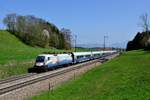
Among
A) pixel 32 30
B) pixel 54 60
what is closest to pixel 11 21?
pixel 32 30

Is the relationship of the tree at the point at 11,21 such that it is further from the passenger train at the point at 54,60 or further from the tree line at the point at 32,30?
the passenger train at the point at 54,60

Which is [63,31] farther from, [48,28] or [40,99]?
[40,99]

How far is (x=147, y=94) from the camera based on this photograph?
18891mm

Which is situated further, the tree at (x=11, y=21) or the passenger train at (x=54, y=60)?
the tree at (x=11, y=21)

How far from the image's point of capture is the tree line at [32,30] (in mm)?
138875

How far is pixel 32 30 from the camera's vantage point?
138 metres

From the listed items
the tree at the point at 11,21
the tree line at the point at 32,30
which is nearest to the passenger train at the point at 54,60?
the tree line at the point at 32,30

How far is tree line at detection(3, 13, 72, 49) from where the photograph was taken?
138875 mm

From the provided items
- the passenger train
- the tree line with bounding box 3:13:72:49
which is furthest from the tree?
the passenger train

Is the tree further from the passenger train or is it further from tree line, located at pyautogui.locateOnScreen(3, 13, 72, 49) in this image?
the passenger train

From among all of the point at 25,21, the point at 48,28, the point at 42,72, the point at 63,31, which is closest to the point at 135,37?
the point at 63,31

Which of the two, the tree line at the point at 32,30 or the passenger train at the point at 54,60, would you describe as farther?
the tree line at the point at 32,30

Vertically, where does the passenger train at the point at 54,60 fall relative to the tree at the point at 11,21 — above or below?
below

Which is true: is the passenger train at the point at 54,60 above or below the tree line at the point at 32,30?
below
